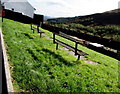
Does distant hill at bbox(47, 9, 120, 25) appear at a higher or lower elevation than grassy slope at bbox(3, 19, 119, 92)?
higher

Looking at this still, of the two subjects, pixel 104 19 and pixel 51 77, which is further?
pixel 104 19

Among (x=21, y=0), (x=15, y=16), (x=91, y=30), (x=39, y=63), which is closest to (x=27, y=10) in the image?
(x=21, y=0)

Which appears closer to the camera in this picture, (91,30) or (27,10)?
(91,30)

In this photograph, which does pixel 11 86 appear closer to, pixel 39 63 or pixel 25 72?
pixel 25 72

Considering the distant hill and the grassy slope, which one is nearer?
the grassy slope

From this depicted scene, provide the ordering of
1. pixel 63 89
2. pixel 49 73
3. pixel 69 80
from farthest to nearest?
1. pixel 49 73
2. pixel 69 80
3. pixel 63 89

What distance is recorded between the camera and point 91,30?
29.3m

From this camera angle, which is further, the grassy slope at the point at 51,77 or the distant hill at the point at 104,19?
the distant hill at the point at 104,19

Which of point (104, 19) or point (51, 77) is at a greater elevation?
point (104, 19)

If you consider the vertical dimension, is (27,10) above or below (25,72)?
above

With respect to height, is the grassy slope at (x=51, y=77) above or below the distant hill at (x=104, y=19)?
below

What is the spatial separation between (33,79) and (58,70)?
50.6 inches

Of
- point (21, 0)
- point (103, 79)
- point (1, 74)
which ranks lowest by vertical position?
point (103, 79)

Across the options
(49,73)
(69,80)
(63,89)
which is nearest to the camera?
(63,89)
